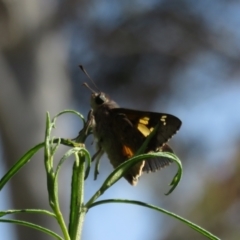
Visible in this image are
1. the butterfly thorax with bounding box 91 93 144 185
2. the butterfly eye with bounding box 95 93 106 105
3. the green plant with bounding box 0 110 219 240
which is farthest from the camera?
the butterfly eye with bounding box 95 93 106 105

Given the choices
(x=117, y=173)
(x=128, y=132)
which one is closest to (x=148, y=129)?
(x=128, y=132)

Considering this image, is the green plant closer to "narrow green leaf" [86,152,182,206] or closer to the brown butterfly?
"narrow green leaf" [86,152,182,206]

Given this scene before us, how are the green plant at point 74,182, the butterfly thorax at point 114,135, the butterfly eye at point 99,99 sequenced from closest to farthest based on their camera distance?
the green plant at point 74,182
the butterfly thorax at point 114,135
the butterfly eye at point 99,99

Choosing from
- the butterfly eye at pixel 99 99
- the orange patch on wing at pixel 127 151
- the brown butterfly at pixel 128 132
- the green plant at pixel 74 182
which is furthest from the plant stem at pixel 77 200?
the butterfly eye at pixel 99 99

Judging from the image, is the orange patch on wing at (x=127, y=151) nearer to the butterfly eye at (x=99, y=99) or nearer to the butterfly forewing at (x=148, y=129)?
the butterfly forewing at (x=148, y=129)

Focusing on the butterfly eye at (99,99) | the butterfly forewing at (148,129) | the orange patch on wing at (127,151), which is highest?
the butterfly eye at (99,99)

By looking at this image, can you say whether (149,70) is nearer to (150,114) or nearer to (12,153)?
(12,153)

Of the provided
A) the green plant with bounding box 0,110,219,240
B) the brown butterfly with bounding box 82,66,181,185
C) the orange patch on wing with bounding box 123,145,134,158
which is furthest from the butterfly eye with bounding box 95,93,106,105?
the green plant with bounding box 0,110,219,240

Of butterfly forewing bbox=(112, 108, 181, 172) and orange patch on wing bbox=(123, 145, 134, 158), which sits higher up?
butterfly forewing bbox=(112, 108, 181, 172)

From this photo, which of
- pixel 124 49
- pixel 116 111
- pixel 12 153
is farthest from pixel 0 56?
pixel 116 111

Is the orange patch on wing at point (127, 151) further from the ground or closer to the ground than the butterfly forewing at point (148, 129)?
closer to the ground

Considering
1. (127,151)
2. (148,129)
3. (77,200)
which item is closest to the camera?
(77,200)

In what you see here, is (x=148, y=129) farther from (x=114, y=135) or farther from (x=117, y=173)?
(x=117, y=173)
